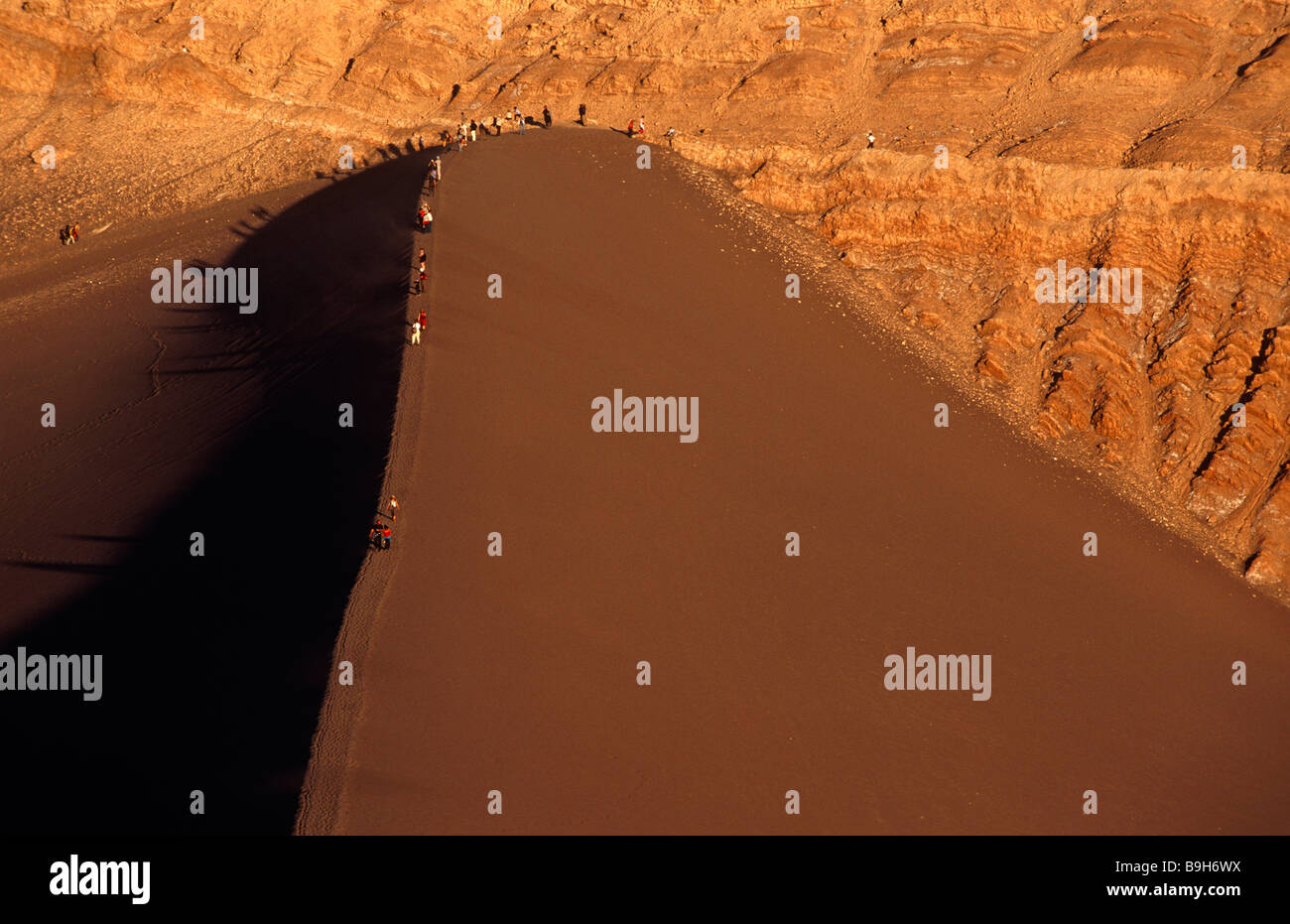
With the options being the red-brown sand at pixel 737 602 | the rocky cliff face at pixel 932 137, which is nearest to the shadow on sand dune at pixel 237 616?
the red-brown sand at pixel 737 602

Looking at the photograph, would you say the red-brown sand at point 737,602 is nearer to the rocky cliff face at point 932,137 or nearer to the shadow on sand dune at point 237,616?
the shadow on sand dune at point 237,616

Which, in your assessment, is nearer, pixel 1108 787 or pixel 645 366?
pixel 1108 787

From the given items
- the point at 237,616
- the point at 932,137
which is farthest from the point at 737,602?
the point at 932,137

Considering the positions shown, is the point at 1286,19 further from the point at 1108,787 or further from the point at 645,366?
the point at 1108,787
